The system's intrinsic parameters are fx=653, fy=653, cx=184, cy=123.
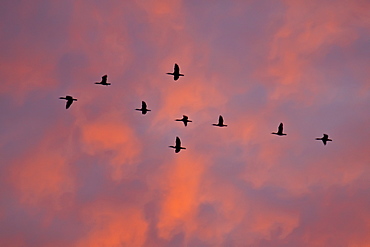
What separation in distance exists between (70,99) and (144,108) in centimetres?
1314

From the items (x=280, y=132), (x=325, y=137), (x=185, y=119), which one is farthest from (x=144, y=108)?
(x=325, y=137)

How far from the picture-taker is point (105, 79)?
114438 mm

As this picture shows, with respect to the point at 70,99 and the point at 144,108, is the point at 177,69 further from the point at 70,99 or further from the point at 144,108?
the point at 70,99

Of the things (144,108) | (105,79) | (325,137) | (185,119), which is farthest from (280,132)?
(105,79)

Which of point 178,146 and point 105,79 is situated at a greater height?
point 105,79

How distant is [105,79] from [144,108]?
869cm

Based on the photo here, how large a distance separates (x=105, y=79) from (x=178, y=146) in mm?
18924

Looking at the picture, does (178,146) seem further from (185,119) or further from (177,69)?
(177,69)

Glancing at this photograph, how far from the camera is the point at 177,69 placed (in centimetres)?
11181

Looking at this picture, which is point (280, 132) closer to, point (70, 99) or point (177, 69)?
point (177, 69)

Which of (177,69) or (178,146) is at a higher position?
(177,69)

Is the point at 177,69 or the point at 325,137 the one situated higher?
the point at 177,69

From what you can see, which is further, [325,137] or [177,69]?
[325,137]

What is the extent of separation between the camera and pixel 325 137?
12056 centimetres
